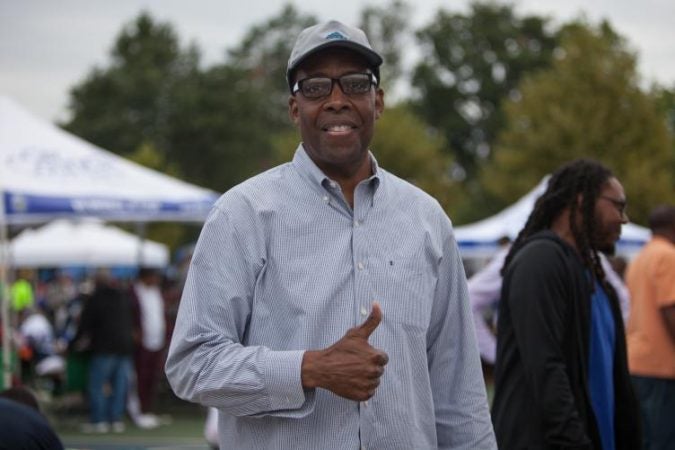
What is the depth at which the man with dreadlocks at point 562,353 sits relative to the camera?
4742 mm

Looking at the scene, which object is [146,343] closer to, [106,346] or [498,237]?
[106,346]

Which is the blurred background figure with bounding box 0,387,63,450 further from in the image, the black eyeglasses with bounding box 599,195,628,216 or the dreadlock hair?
the black eyeglasses with bounding box 599,195,628,216

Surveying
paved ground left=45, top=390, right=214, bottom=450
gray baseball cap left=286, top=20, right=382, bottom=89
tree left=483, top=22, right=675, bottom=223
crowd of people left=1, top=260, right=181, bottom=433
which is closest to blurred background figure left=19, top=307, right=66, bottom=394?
crowd of people left=1, top=260, right=181, bottom=433

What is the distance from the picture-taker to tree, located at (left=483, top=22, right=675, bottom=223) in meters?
43.6

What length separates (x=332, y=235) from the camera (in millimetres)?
3408

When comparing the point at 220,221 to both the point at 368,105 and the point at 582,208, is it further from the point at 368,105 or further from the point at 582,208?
the point at 582,208

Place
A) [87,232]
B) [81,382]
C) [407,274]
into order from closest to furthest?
[407,274] < [81,382] < [87,232]

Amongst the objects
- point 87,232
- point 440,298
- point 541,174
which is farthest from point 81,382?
point 541,174

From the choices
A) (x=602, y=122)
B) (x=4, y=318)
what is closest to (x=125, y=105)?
(x=602, y=122)

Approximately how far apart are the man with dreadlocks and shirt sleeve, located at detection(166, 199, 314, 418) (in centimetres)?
169

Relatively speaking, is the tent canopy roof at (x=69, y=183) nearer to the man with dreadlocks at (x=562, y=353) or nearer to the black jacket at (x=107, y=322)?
the black jacket at (x=107, y=322)

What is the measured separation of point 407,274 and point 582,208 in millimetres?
1953

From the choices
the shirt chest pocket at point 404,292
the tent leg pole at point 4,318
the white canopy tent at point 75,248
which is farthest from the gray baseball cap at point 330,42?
the white canopy tent at point 75,248

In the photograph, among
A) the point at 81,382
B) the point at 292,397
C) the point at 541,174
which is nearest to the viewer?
the point at 292,397
